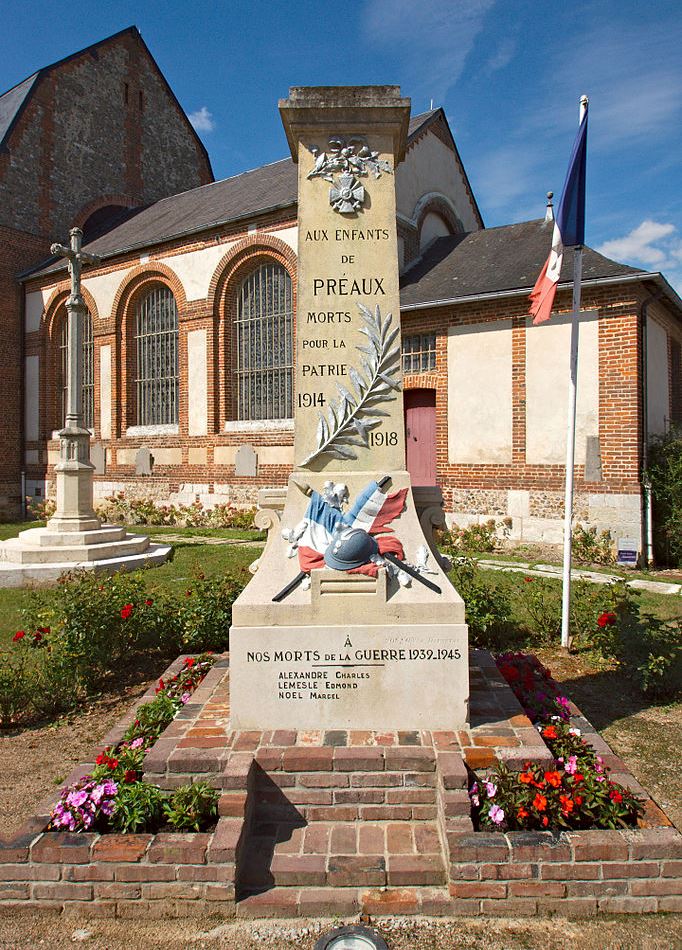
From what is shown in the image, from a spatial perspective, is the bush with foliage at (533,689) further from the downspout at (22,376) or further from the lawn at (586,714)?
the downspout at (22,376)

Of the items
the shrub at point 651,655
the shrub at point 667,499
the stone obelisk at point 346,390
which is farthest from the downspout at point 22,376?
the shrub at point 651,655

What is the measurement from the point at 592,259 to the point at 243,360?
8.35 meters

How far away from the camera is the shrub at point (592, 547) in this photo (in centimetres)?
1075

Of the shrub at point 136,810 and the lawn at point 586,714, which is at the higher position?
the shrub at point 136,810

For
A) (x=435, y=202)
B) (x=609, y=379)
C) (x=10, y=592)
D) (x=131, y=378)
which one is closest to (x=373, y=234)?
(x=10, y=592)

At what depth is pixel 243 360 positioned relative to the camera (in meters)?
16.0

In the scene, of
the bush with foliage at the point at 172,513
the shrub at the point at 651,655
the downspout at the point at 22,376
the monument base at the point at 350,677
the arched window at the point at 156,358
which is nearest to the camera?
the monument base at the point at 350,677

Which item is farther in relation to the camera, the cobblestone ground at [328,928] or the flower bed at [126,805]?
the flower bed at [126,805]

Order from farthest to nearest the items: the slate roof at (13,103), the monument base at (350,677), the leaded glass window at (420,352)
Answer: the slate roof at (13,103) < the leaded glass window at (420,352) < the monument base at (350,677)

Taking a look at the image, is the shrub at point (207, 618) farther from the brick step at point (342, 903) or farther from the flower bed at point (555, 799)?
the flower bed at point (555, 799)

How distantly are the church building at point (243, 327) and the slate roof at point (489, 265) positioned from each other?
7 cm

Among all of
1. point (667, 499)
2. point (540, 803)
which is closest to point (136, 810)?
point (540, 803)

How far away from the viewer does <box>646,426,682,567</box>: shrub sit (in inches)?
412

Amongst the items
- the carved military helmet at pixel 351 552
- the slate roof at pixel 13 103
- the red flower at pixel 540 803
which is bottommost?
the red flower at pixel 540 803
